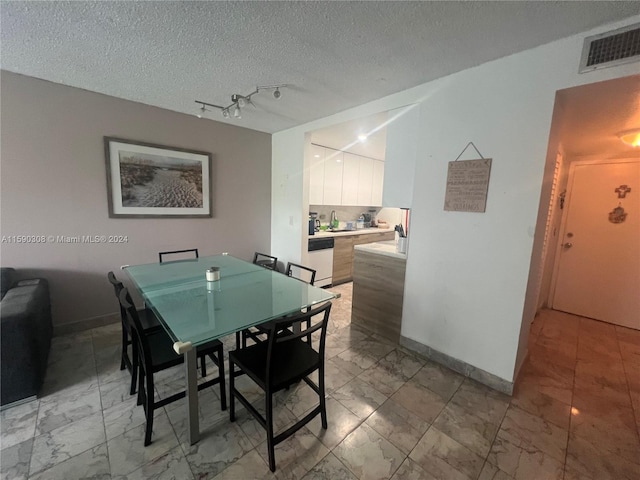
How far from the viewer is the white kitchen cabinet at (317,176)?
13.4ft

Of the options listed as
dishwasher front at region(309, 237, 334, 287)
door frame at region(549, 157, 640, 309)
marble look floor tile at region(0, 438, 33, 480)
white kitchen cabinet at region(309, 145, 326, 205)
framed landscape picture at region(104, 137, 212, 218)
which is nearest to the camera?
marble look floor tile at region(0, 438, 33, 480)

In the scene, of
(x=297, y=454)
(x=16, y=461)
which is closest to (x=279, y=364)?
(x=297, y=454)

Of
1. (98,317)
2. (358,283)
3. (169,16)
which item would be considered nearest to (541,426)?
(358,283)

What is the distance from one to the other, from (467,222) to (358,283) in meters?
1.33

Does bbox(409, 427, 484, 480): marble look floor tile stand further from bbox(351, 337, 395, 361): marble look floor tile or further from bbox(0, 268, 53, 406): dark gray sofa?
bbox(0, 268, 53, 406): dark gray sofa

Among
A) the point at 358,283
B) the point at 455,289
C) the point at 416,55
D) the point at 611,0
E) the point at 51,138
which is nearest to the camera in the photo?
the point at 611,0

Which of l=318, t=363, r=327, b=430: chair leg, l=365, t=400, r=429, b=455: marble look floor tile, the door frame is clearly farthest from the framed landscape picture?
the door frame

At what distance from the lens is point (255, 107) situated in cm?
282

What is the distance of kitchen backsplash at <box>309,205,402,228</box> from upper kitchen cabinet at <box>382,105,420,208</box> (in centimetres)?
248

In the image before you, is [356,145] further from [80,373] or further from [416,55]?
[80,373]

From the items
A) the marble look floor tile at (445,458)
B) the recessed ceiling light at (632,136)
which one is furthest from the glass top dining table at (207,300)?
the recessed ceiling light at (632,136)

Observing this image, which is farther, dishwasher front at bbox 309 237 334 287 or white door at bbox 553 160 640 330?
dishwasher front at bbox 309 237 334 287

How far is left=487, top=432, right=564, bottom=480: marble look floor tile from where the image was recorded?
137 centimetres

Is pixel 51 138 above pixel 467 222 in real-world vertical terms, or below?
above
